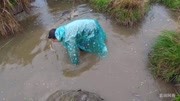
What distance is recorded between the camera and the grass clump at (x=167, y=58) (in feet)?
20.0

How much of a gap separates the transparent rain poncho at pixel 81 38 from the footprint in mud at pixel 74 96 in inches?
38.1

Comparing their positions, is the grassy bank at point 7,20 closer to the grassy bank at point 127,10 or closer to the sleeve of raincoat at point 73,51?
the sleeve of raincoat at point 73,51

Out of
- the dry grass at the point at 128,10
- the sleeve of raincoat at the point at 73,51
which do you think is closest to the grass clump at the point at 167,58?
the dry grass at the point at 128,10

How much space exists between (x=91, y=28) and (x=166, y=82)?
6.28 ft

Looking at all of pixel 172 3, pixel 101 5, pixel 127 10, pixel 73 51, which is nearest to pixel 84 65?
pixel 73 51

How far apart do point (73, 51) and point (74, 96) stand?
3.91 ft

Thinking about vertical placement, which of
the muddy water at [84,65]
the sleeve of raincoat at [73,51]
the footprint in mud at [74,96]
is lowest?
the muddy water at [84,65]

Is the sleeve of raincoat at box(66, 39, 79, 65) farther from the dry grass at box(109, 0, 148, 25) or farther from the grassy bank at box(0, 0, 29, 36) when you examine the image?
the grassy bank at box(0, 0, 29, 36)

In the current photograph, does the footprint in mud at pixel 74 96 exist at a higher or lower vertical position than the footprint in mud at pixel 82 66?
higher

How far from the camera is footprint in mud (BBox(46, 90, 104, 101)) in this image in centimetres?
554

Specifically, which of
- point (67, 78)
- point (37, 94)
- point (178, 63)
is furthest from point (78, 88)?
point (178, 63)

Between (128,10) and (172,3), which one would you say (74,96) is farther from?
(172,3)

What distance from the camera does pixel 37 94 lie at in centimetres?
628

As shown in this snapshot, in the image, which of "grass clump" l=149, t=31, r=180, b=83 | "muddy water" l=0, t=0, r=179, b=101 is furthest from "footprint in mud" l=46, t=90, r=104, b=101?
"grass clump" l=149, t=31, r=180, b=83
